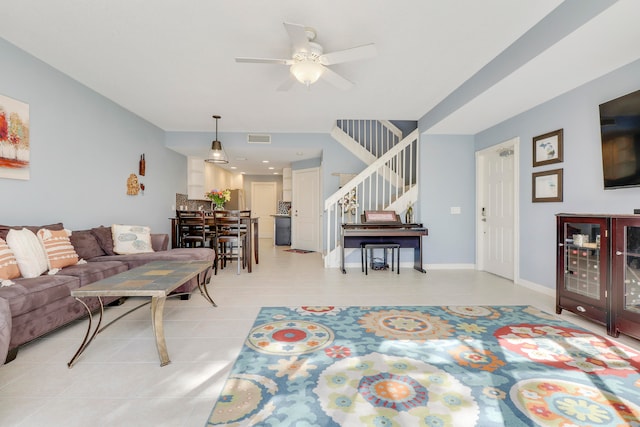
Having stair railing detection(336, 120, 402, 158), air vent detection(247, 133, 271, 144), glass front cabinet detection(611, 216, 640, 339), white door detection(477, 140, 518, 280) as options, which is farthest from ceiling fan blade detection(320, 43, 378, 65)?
stair railing detection(336, 120, 402, 158)

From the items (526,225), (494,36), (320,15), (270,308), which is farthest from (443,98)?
(270,308)

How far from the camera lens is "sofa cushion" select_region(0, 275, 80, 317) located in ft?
6.66

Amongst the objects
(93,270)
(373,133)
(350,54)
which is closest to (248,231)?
(93,270)

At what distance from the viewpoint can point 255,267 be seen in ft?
17.4

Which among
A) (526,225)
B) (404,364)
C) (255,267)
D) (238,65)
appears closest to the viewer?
(404,364)

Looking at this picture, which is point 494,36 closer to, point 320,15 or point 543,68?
point 543,68

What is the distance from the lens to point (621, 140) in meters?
2.59

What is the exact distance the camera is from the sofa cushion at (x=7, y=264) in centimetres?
225

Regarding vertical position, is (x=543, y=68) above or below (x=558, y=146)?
above

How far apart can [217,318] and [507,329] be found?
104 inches

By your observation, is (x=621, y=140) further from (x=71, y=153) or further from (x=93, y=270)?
(x=71, y=153)

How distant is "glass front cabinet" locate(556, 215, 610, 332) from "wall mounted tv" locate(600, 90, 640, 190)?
0.46m

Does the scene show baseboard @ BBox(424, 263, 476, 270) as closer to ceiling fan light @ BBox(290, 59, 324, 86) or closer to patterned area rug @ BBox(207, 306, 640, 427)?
patterned area rug @ BBox(207, 306, 640, 427)

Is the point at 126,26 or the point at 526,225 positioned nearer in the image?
the point at 126,26
